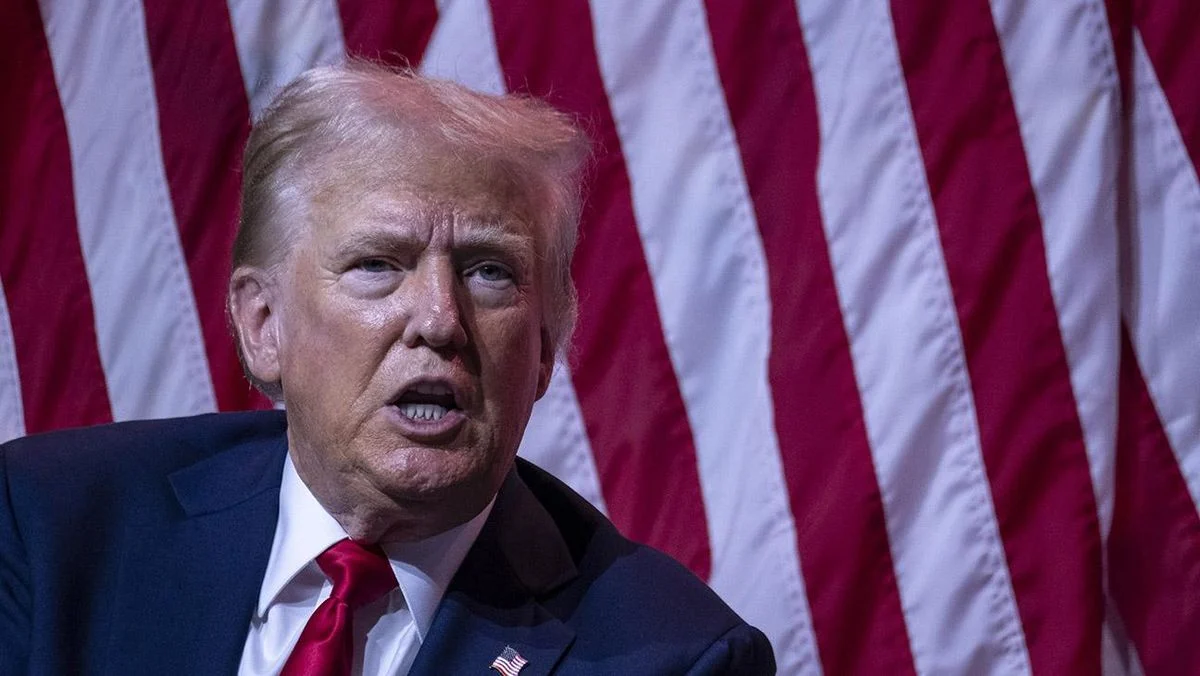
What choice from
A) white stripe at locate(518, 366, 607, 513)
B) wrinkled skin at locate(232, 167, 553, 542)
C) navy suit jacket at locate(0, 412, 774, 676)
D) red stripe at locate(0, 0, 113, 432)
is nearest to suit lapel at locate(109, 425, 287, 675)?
navy suit jacket at locate(0, 412, 774, 676)

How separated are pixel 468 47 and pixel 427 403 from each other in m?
1.03

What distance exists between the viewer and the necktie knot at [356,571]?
53.1 inches

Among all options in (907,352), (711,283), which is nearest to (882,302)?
(907,352)

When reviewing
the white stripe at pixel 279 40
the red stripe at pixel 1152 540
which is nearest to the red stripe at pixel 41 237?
the white stripe at pixel 279 40

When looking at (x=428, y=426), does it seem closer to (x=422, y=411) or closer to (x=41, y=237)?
(x=422, y=411)

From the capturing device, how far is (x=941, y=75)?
2.05m

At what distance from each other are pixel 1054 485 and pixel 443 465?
1.11m

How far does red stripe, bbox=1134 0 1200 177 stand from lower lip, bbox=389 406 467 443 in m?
1.22

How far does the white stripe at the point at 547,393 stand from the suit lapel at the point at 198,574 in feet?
2.36

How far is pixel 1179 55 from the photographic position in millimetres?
2004

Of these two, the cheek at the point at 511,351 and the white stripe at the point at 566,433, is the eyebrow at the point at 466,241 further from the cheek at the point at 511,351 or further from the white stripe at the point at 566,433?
the white stripe at the point at 566,433

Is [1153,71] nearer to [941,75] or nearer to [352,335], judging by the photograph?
[941,75]

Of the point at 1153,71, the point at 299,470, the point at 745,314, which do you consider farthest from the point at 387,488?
the point at 1153,71

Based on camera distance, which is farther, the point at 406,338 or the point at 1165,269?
the point at 1165,269
